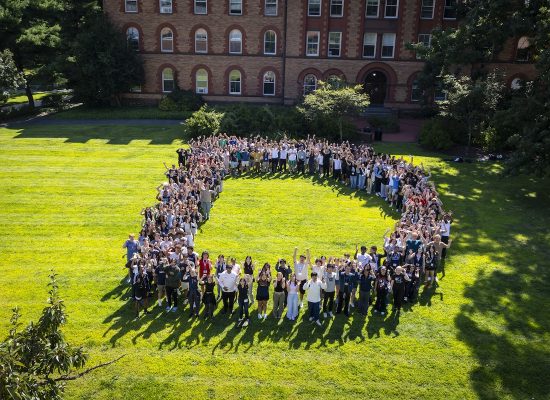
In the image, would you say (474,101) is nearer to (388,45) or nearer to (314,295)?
(388,45)

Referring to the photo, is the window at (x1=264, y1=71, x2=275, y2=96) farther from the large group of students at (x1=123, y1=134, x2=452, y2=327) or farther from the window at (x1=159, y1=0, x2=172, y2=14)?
the large group of students at (x1=123, y1=134, x2=452, y2=327)

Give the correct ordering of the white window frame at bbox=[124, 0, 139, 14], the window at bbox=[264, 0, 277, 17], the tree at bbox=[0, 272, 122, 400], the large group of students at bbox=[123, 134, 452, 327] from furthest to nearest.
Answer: the white window frame at bbox=[124, 0, 139, 14] < the window at bbox=[264, 0, 277, 17] < the large group of students at bbox=[123, 134, 452, 327] < the tree at bbox=[0, 272, 122, 400]

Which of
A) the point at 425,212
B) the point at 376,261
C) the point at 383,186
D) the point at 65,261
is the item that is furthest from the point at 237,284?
the point at 383,186

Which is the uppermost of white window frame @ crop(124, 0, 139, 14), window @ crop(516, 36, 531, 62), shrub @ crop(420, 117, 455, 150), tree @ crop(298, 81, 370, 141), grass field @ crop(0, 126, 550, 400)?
white window frame @ crop(124, 0, 139, 14)

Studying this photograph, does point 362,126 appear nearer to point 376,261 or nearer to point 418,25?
point 418,25

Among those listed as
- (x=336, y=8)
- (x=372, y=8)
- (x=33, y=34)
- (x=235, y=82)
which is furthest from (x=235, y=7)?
(x=33, y=34)

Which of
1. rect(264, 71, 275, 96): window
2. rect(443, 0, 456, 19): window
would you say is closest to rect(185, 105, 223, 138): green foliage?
rect(264, 71, 275, 96): window
